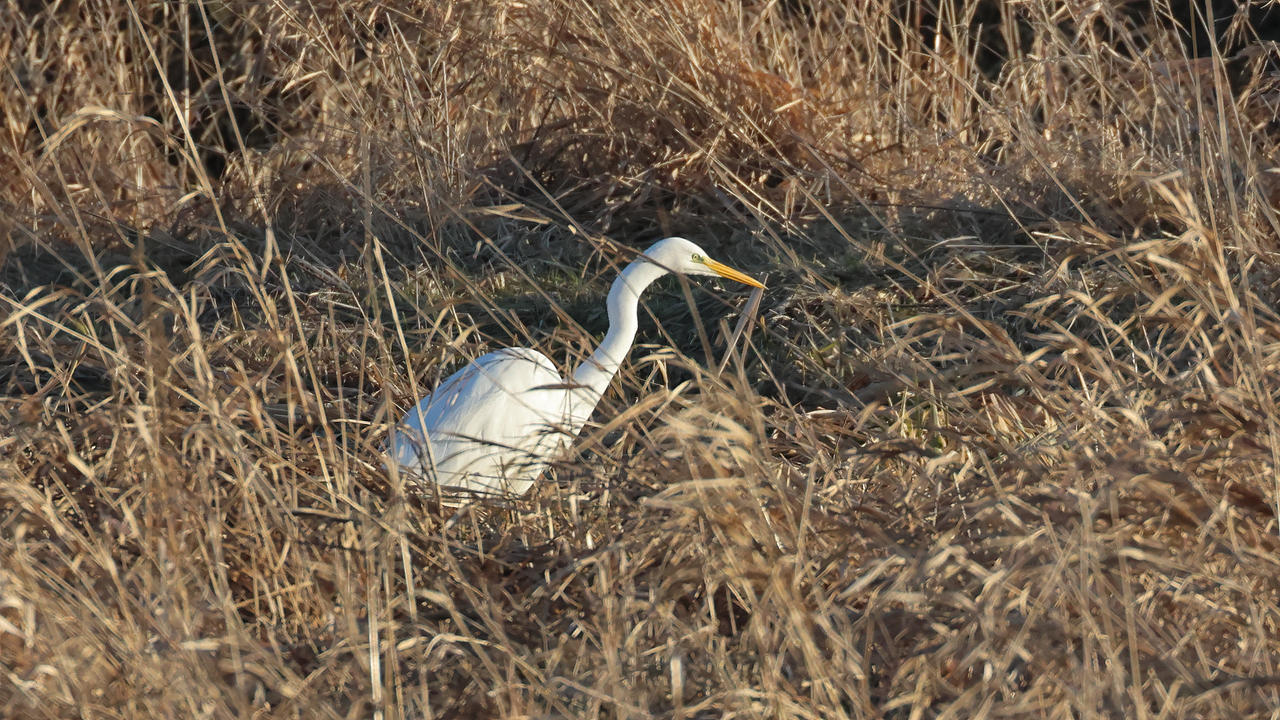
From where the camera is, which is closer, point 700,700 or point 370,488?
point 700,700

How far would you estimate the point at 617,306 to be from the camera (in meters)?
3.27

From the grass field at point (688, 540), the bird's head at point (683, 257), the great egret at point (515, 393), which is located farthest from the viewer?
the bird's head at point (683, 257)

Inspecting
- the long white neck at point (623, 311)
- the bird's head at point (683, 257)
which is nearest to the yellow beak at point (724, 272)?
A: the bird's head at point (683, 257)

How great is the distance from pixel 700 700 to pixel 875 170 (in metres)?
3.06

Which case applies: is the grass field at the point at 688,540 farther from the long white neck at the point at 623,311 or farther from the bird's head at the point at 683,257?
the bird's head at the point at 683,257

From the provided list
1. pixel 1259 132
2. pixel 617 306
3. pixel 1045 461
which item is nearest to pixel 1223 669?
pixel 1045 461

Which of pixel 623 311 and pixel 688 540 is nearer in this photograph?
pixel 688 540

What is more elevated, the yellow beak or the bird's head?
the bird's head

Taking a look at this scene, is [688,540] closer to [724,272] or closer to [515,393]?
[515,393]

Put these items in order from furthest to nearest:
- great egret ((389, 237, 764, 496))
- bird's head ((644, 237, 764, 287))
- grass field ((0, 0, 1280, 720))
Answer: bird's head ((644, 237, 764, 287)) < great egret ((389, 237, 764, 496)) < grass field ((0, 0, 1280, 720))

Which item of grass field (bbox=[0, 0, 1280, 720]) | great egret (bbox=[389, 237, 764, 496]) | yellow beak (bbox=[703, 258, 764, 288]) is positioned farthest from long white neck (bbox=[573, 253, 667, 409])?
grass field (bbox=[0, 0, 1280, 720])

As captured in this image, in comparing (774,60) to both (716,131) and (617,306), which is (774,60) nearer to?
(716,131)

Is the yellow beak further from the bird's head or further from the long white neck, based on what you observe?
the long white neck

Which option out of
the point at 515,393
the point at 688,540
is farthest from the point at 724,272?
the point at 688,540
